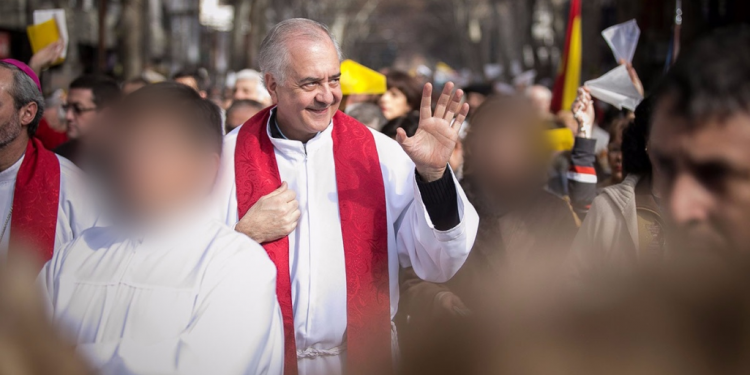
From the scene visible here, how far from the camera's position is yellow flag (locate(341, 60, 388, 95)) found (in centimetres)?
596

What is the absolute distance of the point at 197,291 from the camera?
166 centimetres

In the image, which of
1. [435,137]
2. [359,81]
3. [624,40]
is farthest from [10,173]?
[624,40]

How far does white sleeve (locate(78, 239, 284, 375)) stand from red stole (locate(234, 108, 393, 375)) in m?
0.71

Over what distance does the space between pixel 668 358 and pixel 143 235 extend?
1.31 m

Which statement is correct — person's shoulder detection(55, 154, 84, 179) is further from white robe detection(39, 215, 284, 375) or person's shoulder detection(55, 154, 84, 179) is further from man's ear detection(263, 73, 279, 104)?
white robe detection(39, 215, 284, 375)

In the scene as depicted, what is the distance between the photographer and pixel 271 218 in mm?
2461

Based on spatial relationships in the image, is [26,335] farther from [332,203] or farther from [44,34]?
[44,34]

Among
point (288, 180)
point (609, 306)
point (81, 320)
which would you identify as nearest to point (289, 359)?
point (288, 180)

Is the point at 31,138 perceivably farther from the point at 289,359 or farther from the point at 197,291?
the point at 197,291

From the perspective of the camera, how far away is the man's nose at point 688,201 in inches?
37.2

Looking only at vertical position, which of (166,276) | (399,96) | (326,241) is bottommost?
(399,96)

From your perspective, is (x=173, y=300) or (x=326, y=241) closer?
(x=173, y=300)

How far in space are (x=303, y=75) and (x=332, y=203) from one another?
1.62ft

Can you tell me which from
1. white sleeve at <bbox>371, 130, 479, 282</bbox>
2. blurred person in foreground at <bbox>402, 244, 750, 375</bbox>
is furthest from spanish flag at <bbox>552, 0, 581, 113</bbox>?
blurred person in foreground at <bbox>402, 244, 750, 375</bbox>
